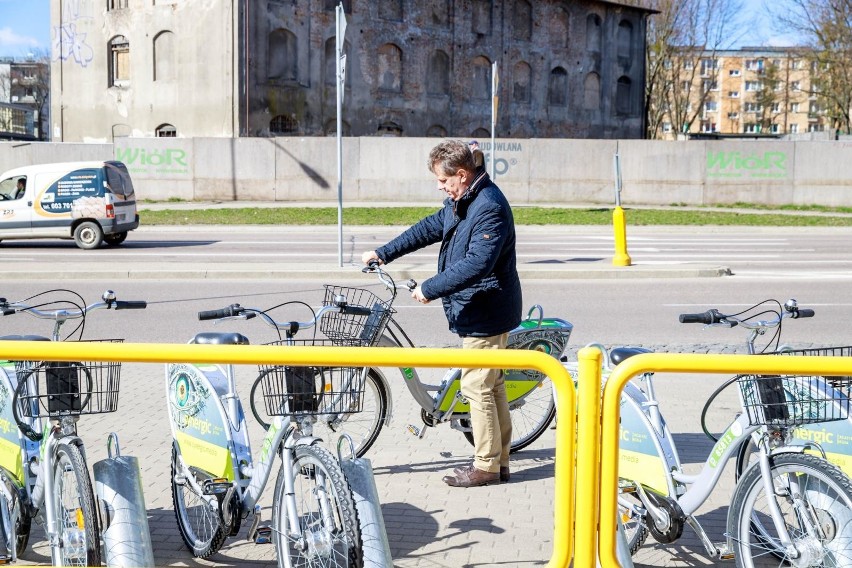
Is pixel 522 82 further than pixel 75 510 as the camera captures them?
Yes

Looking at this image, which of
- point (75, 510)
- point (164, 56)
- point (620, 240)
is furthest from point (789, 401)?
point (164, 56)

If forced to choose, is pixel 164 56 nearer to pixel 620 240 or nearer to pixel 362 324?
pixel 620 240

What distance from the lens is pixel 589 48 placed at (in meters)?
57.3

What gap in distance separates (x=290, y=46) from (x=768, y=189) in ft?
72.3

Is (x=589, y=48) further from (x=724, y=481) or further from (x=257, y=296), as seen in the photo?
(x=724, y=481)

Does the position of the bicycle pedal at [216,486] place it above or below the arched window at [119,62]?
below

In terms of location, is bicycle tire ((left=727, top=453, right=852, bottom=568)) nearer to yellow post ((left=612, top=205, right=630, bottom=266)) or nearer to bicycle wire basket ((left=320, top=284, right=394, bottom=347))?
bicycle wire basket ((left=320, top=284, right=394, bottom=347))

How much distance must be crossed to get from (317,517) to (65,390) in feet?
3.99

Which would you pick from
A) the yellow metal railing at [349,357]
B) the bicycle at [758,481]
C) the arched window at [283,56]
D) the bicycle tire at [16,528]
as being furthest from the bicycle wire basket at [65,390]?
the arched window at [283,56]

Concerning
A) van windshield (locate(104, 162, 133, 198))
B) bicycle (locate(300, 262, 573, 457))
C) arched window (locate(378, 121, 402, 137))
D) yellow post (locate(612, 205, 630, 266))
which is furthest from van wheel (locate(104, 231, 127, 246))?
arched window (locate(378, 121, 402, 137))

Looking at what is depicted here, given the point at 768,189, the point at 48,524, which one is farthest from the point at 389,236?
the point at 48,524

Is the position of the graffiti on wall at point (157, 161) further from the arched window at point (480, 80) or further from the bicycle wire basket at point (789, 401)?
the bicycle wire basket at point (789, 401)

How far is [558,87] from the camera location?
5578cm

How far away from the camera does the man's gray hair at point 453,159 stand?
215 inches
